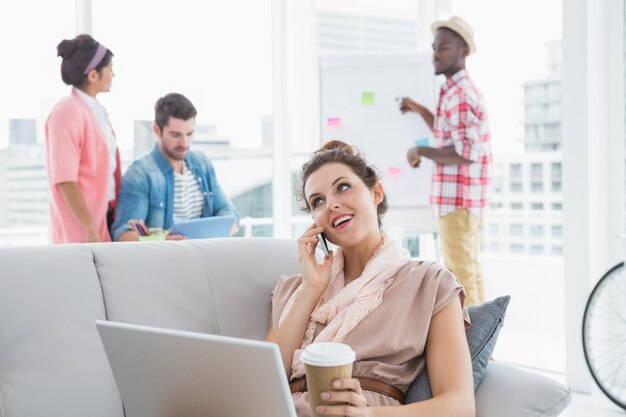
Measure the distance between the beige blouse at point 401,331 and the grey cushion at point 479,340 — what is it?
0.03 m

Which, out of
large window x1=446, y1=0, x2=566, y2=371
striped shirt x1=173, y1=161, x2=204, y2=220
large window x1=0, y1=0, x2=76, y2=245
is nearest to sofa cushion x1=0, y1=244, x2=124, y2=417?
striped shirt x1=173, y1=161, x2=204, y2=220

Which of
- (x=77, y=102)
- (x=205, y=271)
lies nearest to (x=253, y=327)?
(x=205, y=271)

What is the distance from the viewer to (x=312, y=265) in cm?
190

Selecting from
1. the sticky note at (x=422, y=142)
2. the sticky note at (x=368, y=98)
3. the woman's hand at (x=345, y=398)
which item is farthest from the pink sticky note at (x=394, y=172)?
the woman's hand at (x=345, y=398)

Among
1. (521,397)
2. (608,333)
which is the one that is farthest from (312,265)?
(608,333)

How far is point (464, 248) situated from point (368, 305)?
225 cm

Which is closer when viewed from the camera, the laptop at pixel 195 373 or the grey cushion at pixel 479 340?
the laptop at pixel 195 373

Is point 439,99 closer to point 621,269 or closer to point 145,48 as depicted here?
point 621,269

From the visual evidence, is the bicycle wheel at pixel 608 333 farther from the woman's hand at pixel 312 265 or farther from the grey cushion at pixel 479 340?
the woman's hand at pixel 312 265

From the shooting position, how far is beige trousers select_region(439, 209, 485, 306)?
12.8ft

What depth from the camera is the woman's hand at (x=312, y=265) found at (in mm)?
1898

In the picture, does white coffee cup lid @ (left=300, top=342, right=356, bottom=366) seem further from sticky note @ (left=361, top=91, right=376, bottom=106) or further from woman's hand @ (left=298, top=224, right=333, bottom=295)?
sticky note @ (left=361, top=91, right=376, bottom=106)

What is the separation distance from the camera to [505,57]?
4.55 metres

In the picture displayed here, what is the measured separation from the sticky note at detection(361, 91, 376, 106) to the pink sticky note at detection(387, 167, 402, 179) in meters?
0.41
